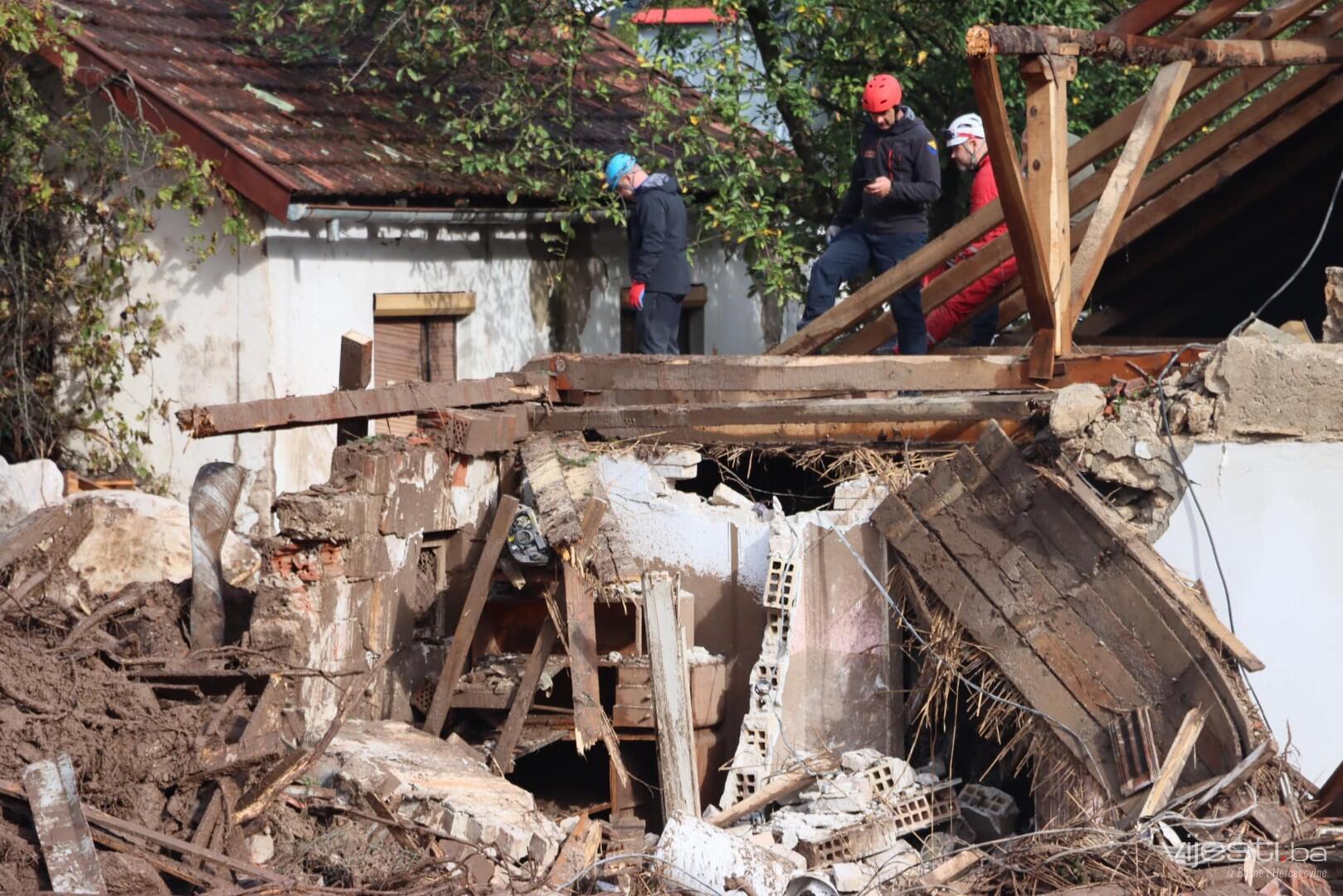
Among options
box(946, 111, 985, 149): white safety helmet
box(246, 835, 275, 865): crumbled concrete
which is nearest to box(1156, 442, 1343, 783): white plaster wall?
box(946, 111, 985, 149): white safety helmet

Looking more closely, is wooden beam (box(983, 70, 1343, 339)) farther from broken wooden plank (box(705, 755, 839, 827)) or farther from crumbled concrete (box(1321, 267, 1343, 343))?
broken wooden plank (box(705, 755, 839, 827))

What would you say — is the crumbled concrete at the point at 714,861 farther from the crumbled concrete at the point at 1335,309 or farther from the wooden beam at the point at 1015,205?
the crumbled concrete at the point at 1335,309

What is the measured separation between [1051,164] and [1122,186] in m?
0.65

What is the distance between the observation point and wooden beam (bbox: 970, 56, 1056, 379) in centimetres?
762

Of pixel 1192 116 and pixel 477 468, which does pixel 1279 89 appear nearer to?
pixel 1192 116

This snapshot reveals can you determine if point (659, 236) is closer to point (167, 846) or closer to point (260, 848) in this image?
point (260, 848)

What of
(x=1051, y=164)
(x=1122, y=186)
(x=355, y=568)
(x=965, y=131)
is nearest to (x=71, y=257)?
(x=355, y=568)

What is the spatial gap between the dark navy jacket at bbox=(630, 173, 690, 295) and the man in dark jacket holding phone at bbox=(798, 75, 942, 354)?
1195 millimetres

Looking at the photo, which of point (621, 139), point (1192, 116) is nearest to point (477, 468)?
point (1192, 116)

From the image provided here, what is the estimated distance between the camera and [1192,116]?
10.3 meters

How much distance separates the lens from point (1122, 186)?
27.2ft

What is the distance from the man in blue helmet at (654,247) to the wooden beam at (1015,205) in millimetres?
3423

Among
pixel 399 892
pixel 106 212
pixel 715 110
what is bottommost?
pixel 399 892

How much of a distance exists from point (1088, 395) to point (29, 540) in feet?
17.0
